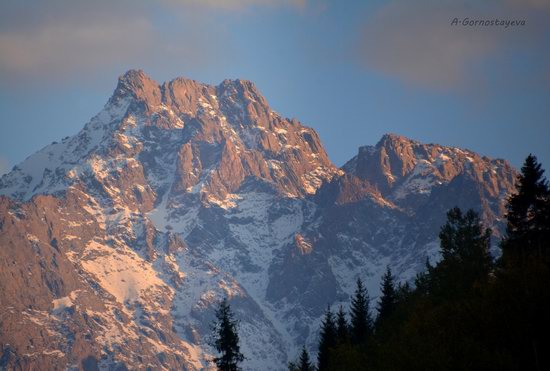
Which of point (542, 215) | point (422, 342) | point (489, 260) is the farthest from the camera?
point (489, 260)

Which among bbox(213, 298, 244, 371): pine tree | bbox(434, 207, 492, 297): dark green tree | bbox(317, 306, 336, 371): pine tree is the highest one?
bbox(434, 207, 492, 297): dark green tree

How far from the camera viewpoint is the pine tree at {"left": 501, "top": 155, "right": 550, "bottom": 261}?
74.6 m

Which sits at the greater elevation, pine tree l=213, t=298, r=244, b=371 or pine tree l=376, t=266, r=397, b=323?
pine tree l=376, t=266, r=397, b=323

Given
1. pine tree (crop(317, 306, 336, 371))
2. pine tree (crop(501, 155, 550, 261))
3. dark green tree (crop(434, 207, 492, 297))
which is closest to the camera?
pine tree (crop(501, 155, 550, 261))

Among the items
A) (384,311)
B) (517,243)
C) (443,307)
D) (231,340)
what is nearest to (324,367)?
(384,311)

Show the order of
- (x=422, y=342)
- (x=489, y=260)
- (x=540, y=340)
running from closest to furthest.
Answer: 1. (x=540, y=340)
2. (x=422, y=342)
3. (x=489, y=260)

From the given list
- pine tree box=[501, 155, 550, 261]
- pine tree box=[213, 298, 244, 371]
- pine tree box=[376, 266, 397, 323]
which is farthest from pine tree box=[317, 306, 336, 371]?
pine tree box=[501, 155, 550, 261]

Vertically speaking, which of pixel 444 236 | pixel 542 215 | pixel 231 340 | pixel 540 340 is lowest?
pixel 540 340

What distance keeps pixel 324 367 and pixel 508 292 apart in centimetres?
4158

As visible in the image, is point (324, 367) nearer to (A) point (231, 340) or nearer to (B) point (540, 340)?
(A) point (231, 340)

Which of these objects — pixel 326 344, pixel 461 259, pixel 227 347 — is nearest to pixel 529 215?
pixel 461 259

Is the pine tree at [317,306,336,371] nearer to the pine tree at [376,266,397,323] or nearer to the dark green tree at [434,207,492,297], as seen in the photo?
the pine tree at [376,266,397,323]

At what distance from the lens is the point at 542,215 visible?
7481cm

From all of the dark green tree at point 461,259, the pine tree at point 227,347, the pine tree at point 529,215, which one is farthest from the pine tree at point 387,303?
the pine tree at point 529,215
